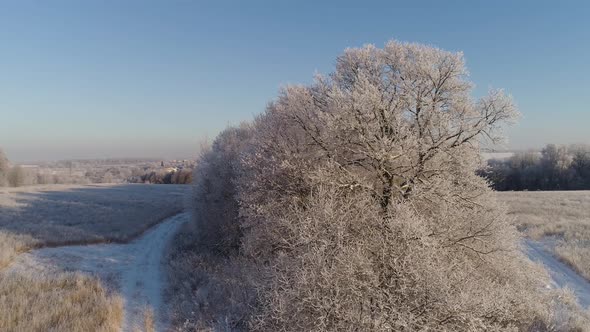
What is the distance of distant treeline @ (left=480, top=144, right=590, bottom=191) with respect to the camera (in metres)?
63.3

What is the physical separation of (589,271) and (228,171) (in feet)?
68.6

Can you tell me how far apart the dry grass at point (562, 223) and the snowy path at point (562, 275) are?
32cm

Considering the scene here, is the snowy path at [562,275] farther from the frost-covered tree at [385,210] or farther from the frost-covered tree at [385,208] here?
the frost-covered tree at [385,208]

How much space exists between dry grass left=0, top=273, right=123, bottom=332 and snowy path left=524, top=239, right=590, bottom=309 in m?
16.8

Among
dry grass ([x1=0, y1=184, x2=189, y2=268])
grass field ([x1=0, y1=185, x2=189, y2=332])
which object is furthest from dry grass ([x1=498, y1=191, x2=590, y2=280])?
dry grass ([x1=0, y1=184, x2=189, y2=268])

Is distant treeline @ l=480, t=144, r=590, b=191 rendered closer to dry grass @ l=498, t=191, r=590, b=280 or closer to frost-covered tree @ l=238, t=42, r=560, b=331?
dry grass @ l=498, t=191, r=590, b=280

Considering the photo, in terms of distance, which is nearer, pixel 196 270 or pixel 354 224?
pixel 354 224

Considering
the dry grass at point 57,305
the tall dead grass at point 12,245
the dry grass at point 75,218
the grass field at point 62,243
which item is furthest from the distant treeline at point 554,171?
the tall dead grass at point 12,245

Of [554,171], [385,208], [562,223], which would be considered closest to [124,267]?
[385,208]

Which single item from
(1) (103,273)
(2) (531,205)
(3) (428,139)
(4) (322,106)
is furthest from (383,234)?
(2) (531,205)

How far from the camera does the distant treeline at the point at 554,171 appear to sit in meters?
63.3

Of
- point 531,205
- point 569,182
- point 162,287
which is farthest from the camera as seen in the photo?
point 569,182

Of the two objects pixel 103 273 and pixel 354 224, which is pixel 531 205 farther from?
pixel 103 273

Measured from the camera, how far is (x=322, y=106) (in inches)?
618
